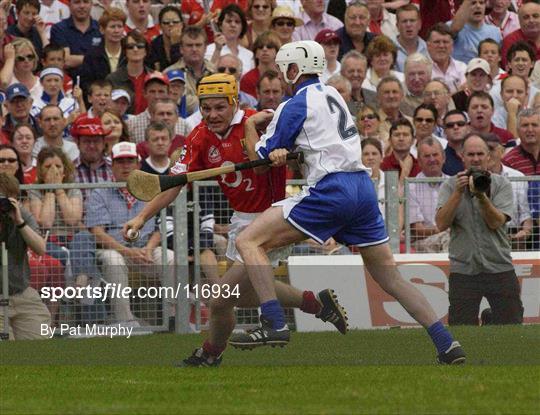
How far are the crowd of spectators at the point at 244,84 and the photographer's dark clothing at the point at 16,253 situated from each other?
0.44 metres

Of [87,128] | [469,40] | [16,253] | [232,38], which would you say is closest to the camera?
[16,253]

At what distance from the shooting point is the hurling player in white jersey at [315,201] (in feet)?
34.2

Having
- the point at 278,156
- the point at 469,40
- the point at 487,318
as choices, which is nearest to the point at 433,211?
the point at 487,318

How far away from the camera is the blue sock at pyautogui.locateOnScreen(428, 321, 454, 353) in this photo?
1063cm

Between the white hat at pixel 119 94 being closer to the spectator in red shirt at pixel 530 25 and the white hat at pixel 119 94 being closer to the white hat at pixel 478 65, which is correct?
the white hat at pixel 478 65

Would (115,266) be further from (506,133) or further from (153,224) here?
(506,133)

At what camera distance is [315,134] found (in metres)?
10.5

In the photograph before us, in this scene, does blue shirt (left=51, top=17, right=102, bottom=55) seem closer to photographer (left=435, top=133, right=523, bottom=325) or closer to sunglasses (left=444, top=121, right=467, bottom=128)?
sunglasses (left=444, top=121, right=467, bottom=128)

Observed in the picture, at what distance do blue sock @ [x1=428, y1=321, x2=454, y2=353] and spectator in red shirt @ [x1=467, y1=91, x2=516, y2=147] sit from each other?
6972 mm

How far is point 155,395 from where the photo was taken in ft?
29.9

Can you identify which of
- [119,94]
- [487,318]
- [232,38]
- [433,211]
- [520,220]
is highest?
[232,38]

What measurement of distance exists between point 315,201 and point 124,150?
5505 mm

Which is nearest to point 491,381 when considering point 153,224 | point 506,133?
point 153,224

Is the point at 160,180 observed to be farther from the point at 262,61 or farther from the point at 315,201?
the point at 262,61
